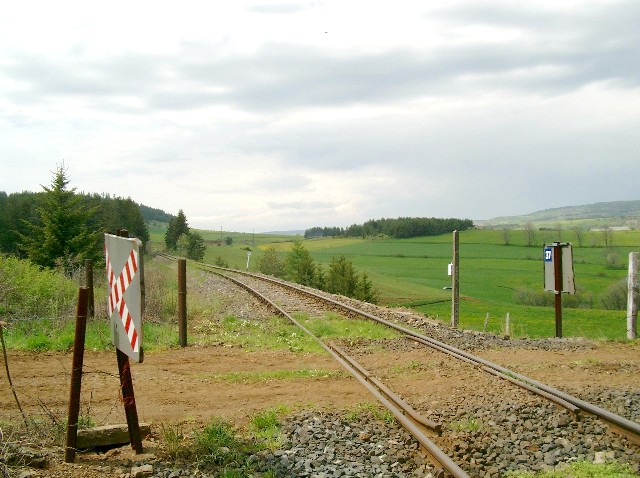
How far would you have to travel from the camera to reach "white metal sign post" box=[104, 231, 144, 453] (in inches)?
193

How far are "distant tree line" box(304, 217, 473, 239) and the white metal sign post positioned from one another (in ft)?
265

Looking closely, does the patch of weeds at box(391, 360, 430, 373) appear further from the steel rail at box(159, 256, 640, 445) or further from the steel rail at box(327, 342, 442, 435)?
the steel rail at box(159, 256, 640, 445)

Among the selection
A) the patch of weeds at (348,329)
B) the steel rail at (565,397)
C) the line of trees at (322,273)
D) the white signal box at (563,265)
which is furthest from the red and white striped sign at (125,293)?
A: the line of trees at (322,273)

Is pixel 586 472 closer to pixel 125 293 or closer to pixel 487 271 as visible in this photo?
pixel 125 293

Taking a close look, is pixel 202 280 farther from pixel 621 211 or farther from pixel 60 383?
pixel 621 211

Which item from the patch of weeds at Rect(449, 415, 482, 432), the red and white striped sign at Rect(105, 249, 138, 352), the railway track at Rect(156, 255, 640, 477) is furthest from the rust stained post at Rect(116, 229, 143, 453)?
the patch of weeds at Rect(449, 415, 482, 432)

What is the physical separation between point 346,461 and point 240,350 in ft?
21.4

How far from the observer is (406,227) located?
4254 inches

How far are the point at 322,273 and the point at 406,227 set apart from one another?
49.5 meters

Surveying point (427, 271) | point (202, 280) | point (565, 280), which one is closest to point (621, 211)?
point (427, 271)

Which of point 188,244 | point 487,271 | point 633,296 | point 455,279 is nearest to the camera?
point 633,296

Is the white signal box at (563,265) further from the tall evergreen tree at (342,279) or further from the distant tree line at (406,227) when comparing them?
the distant tree line at (406,227)

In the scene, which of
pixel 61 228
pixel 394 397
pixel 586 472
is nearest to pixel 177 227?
pixel 61 228

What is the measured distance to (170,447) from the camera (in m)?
5.78
